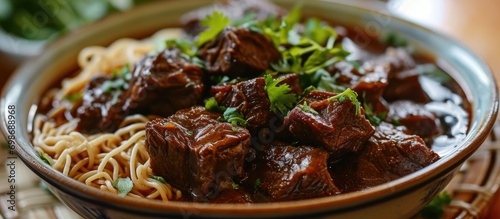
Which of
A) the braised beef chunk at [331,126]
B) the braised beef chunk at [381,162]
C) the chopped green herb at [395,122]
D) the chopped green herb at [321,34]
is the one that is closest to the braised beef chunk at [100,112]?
the braised beef chunk at [331,126]

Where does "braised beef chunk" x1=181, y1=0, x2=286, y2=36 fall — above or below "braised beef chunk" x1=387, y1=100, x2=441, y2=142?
above

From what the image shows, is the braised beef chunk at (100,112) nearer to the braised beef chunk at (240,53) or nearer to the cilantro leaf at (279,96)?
the braised beef chunk at (240,53)

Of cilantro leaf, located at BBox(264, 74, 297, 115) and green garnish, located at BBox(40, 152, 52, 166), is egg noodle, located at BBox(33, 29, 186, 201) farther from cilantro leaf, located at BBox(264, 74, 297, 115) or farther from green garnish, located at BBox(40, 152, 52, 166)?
cilantro leaf, located at BBox(264, 74, 297, 115)

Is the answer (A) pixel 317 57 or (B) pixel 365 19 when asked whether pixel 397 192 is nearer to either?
(A) pixel 317 57

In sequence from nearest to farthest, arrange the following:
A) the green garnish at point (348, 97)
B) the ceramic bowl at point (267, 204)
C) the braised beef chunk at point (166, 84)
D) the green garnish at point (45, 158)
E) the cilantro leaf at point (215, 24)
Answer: the ceramic bowl at point (267, 204) → the green garnish at point (348, 97) → the green garnish at point (45, 158) → the braised beef chunk at point (166, 84) → the cilantro leaf at point (215, 24)

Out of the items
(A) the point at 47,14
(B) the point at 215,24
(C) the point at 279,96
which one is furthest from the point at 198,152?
(A) the point at 47,14

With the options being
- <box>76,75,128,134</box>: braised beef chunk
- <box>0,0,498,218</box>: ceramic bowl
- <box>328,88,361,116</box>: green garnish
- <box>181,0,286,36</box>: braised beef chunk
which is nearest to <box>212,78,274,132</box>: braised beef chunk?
<box>328,88,361,116</box>: green garnish
